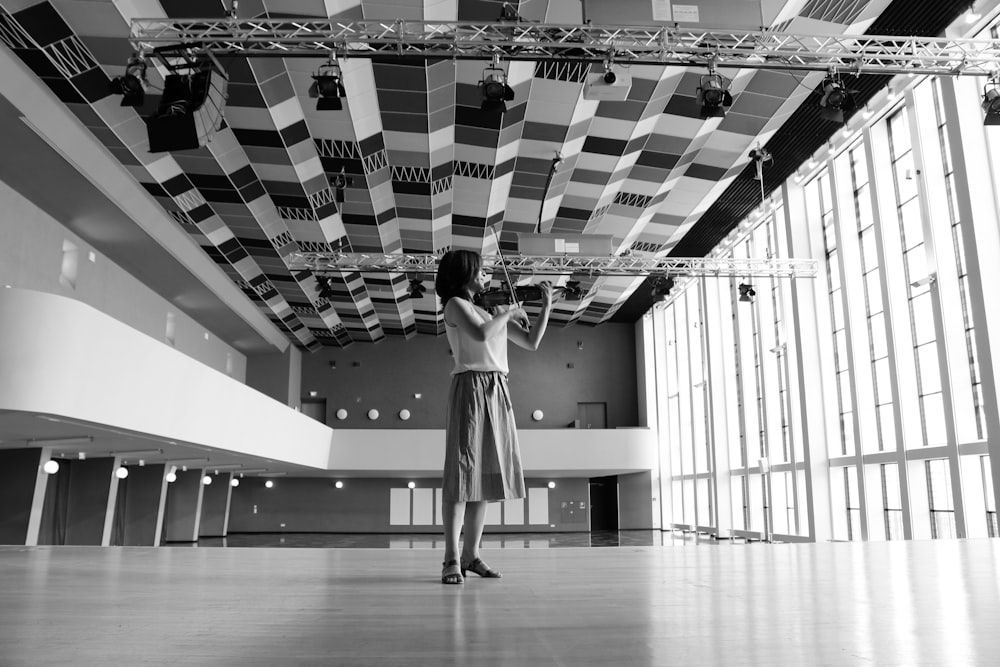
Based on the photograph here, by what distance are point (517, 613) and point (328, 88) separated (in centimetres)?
788

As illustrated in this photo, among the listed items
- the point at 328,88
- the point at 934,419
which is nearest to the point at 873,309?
the point at 934,419

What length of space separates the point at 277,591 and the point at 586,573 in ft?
4.32

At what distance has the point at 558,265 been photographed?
54.1 ft

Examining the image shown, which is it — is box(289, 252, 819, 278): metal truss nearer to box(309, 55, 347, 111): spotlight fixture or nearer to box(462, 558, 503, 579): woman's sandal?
box(309, 55, 347, 111): spotlight fixture

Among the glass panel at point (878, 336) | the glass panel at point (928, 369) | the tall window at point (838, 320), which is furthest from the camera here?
the tall window at point (838, 320)

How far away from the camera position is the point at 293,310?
2223 centimetres

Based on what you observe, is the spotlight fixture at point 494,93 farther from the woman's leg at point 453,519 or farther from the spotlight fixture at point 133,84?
the woman's leg at point 453,519

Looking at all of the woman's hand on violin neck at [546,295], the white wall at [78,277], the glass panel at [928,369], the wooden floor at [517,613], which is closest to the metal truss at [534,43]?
the white wall at [78,277]

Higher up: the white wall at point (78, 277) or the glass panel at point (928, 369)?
the white wall at point (78, 277)

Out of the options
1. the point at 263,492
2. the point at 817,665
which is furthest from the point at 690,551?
the point at 263,492

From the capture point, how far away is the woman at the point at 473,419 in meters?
3.20

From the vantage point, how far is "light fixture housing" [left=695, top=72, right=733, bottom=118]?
9.17 metres

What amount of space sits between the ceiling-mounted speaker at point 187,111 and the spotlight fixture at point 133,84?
223 mm

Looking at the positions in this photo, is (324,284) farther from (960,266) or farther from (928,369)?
(960,266)
